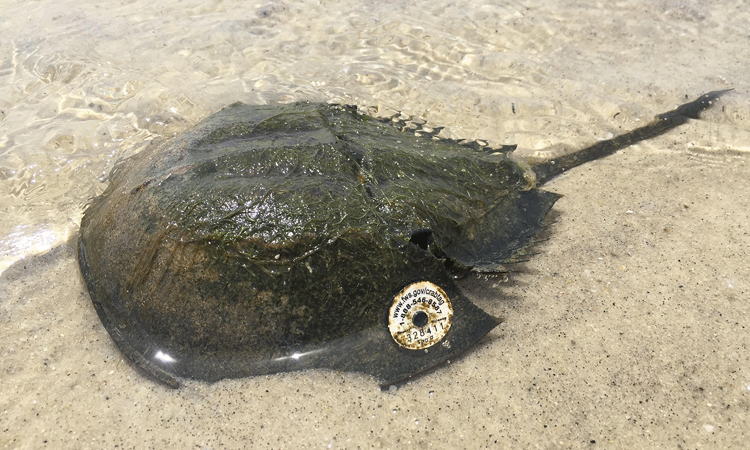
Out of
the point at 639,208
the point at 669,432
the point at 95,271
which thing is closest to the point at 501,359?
the point at 669,432

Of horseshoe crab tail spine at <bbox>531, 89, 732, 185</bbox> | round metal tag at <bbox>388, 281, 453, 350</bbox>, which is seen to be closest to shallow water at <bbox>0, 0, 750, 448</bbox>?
horseshoe crab tail spine at <bbox>531, 89, 732, 185</bbox>

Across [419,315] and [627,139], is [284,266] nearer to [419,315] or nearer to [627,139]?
[419,315]

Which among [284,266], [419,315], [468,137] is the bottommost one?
[468,137]

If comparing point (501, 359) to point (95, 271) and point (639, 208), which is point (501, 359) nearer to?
point (639, 208)

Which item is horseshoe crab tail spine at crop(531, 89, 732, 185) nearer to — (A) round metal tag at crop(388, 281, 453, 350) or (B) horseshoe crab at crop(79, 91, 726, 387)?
(B) horseshoe crab at crop(79, 91, 726, 387)

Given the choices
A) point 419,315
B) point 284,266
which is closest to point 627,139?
Answer: point 419,315

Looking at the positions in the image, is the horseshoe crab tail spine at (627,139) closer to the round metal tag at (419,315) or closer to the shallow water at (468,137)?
the shallow water at (468,137)
